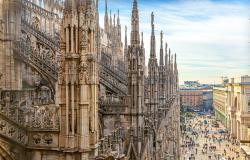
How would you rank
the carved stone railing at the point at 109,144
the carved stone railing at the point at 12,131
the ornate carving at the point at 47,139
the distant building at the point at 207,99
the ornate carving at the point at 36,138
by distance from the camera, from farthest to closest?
the distant building at the point at 207,99, the carved stone railing at the point at 109,144, the ornate carving at the point at 36,138, the carved stone railing at the point at 12,131, the ornate carving at the point at 47,139

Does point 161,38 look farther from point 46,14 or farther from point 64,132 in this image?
point 64,132

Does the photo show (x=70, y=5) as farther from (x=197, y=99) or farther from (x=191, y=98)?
(x=197, y=99)

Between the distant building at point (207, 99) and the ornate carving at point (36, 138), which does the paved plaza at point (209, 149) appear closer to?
the ornate carving at point (36, 138)

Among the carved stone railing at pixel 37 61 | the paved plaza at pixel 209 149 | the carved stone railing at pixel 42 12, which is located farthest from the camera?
the paved plaza at pixel 209 149

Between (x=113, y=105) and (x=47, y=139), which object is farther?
(x=113, y=105)

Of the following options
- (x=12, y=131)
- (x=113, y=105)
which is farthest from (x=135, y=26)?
(x=12, y=131)

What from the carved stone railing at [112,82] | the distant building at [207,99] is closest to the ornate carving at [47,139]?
the carved stone railing at [112,82]

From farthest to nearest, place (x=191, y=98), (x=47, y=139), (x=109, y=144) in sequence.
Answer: (x=191, y=98) < (x=109, y=144) < (x=47, y=139)

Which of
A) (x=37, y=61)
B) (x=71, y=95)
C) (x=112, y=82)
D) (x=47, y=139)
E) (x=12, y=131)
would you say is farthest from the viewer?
(x=112, y=82)

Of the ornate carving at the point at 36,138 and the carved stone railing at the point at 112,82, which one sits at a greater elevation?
the carved stone railing at the point at 112,82

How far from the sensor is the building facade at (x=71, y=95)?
29.4ft

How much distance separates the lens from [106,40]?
49750 mm

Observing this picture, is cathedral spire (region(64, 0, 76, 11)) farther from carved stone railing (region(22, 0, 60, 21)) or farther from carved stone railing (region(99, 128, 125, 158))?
carved stone railing (region(22, 0, 60, 21))

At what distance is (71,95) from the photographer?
891 centimetres
